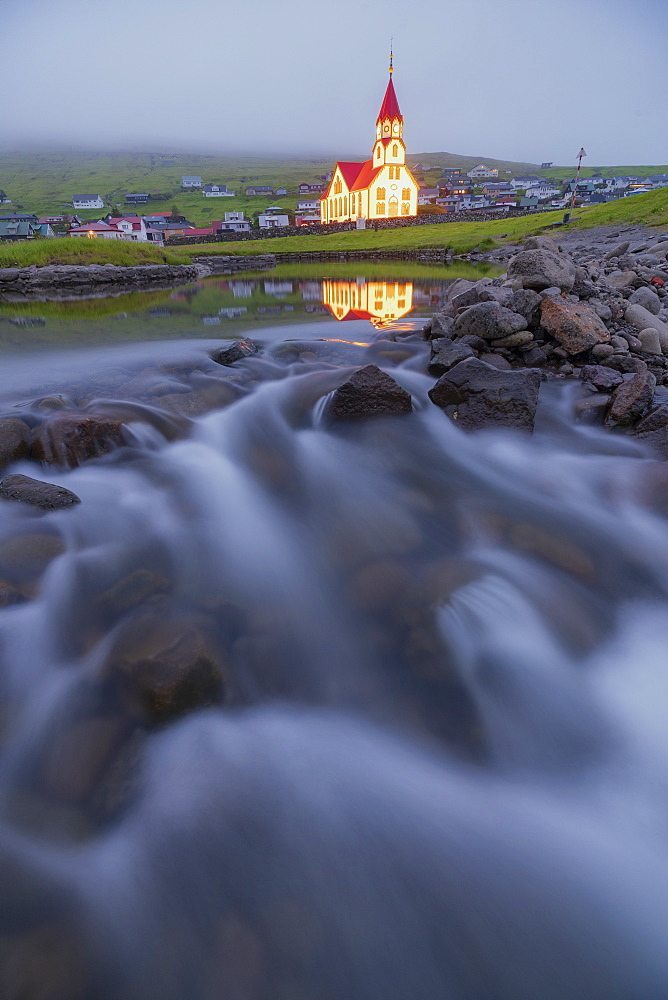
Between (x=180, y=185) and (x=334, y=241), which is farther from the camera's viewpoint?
(x=180, y=185)

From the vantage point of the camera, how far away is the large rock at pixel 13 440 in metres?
5.40

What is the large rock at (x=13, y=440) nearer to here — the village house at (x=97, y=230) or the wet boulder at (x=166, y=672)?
the wet boulder at (x=166, y=672)

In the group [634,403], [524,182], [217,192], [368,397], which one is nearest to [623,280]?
[634,403]

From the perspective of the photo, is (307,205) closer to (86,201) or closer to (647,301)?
(86,201)

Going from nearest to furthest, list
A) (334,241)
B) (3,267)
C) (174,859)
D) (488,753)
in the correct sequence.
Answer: (174,859) → (488,753) → (3,267) → (334,241)

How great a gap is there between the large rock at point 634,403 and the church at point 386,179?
284ft

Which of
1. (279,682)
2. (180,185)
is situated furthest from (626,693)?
(180,185)

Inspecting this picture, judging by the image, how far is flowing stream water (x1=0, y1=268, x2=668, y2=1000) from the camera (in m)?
2.07

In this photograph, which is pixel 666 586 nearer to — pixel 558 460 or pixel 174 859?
pixel 558 460

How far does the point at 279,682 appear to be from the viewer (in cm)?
330

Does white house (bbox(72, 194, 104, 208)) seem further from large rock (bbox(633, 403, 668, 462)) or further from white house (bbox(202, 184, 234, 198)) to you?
large rock (bbox(633, 403, 668, 462))

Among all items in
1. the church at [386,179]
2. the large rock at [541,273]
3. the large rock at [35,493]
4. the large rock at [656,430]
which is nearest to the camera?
the large rock at [35,493]

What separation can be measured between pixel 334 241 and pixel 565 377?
5381 cm

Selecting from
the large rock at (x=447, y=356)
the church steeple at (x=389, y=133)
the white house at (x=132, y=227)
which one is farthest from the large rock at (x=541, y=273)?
the white house at (x=132, y=227)
